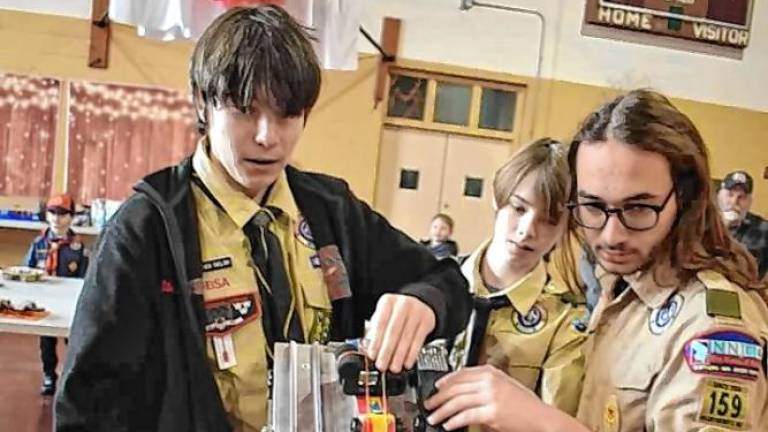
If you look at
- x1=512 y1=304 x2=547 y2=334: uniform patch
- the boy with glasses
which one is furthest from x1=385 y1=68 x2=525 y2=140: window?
the boy with glasses

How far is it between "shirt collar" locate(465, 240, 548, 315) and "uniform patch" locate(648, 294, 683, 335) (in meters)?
0.21

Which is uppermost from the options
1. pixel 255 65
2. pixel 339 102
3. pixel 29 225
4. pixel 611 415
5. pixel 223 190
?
pixel 339 102

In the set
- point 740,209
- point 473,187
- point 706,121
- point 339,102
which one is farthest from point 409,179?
point 740,209

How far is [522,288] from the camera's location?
1156 mm

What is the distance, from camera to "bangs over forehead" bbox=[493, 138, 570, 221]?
1155 mm

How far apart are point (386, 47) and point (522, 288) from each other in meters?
4.78

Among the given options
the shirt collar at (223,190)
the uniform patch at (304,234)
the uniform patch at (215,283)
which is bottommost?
the uniform patch at (215,283)

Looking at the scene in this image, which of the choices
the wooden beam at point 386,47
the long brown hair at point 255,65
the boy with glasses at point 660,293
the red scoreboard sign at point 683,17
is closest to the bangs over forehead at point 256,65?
the long brown hair at point 255,65

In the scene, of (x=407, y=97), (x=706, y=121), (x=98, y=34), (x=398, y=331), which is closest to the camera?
(x=398, y=331)

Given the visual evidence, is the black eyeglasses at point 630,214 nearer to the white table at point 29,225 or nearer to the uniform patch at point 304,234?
the uniform patch at point 304,234

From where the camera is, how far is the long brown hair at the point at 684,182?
3.05 ft

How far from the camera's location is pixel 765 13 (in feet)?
20.5

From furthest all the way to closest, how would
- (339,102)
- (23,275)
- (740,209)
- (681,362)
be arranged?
1. (339,102)
2. (740,209)
3. (23,275)
4. (681,362)

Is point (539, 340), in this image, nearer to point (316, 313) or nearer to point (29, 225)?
point (316, 313)
